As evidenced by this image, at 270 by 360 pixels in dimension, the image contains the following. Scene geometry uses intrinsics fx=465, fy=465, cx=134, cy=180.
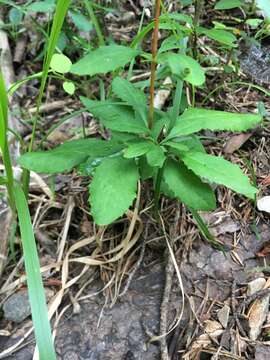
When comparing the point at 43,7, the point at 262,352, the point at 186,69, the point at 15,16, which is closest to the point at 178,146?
the point at 186,69

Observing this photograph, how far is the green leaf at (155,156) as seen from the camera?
38.7 inches

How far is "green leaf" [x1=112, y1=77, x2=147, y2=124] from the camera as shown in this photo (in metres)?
1.15

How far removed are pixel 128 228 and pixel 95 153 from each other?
11.8 inches

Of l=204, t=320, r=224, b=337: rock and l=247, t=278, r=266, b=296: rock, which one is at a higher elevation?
l=247, t=278, r=266, b=296: rock

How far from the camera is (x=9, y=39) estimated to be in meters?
1.92

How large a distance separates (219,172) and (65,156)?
0.37 metres

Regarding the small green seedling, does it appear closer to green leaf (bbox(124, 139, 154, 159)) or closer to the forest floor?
green leaf (bbox(124, 139, 154, 159))

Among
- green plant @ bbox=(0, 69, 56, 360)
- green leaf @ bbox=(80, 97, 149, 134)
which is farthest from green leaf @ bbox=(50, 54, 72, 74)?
green plant @ bbox=(0, 69, 56, 360)

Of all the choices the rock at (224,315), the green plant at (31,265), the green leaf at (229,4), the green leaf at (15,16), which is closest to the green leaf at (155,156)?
the green plant at (31,265)

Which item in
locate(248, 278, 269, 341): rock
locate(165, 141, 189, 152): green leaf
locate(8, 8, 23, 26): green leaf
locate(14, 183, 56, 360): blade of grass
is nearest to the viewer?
locate(14, 183, 56, 360): blade of grass

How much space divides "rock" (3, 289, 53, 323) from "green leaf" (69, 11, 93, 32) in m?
0.91

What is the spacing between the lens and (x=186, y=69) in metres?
0.99

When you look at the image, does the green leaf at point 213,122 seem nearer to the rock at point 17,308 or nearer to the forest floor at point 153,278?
the forest floor at point 153,278

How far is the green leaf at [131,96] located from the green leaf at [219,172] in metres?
0.18
